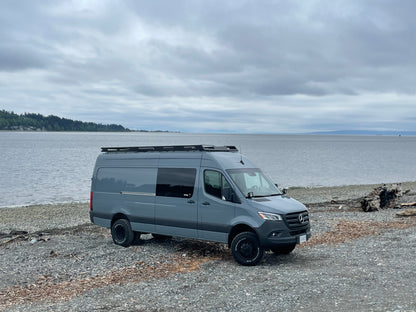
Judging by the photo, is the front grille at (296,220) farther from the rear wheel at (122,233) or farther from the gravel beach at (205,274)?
the rear wheel at (122,233)

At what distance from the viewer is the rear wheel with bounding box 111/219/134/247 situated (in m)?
13.0

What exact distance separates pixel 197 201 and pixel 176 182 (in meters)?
0.98

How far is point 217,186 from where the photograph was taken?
11.2 metres

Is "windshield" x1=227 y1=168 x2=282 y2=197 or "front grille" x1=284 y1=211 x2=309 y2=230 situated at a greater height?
"windshield" x1=227 y1=168 x2=282 y2=197

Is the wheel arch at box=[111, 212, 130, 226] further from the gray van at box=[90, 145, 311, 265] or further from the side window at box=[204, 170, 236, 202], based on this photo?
the side window at box=[204, 170, 236, 202]

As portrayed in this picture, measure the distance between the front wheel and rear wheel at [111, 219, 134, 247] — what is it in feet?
12.4

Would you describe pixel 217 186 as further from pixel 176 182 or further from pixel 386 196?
pixel 386 196

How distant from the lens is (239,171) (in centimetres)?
1141

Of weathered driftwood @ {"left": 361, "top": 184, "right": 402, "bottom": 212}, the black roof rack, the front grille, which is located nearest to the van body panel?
the front grille

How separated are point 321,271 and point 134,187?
234 inches

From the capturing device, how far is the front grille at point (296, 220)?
410 inches

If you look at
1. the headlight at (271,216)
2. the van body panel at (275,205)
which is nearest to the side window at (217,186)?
the van body panel at (275,205)

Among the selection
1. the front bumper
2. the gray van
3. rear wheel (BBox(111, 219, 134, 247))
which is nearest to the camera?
the front bumper

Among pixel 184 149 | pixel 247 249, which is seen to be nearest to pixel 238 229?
pixel 247 249
